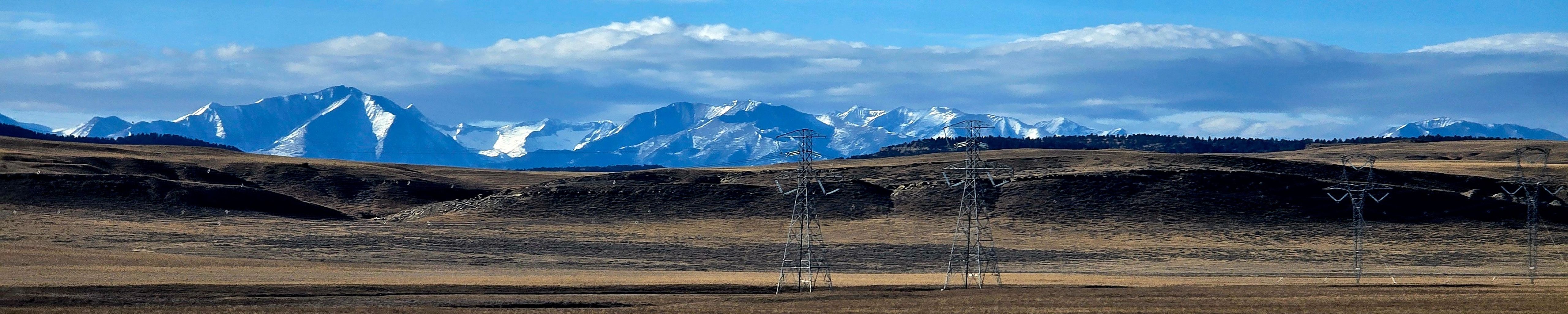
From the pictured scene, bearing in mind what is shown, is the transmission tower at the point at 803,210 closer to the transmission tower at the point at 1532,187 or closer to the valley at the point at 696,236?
the valley at the point at 696,236

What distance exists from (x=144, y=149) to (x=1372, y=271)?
133883 mm

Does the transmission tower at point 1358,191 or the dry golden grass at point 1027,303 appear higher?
the transmission tower at point 1358,191

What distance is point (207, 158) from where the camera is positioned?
136250 millimetres

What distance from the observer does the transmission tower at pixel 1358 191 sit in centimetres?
6228

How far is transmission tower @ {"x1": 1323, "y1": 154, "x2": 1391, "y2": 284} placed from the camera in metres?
62.3

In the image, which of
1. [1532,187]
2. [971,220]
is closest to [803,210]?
[971,220]

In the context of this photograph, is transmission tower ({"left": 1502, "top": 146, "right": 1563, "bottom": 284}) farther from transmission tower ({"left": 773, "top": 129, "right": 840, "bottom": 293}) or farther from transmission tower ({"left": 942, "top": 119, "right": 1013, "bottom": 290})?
transmission tower ({"left": 773, "top": 129, "right": 840, "bottom": 293})

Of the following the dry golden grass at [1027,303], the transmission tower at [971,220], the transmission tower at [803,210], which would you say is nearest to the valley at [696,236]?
the dry golden grass at [1027,303]

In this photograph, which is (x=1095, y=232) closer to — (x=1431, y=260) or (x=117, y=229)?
(x=1431, y=260)

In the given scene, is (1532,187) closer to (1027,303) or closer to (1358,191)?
(1358,191)

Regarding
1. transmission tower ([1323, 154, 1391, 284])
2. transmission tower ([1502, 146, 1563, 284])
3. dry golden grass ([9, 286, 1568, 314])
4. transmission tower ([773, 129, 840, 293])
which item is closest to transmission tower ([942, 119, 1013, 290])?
dry golden grass ([9, 286, 1568, 314])

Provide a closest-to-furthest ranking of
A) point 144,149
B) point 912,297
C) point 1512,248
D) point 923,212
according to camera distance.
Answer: point 912,297 → point 1512,248 → point 923,212 → point 144,149

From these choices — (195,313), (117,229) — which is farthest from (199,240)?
(195,313)

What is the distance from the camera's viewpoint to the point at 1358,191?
2537 inches
